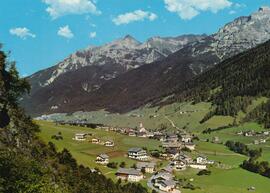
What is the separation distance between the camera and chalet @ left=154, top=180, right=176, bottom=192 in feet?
428

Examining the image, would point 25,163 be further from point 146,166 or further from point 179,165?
point 179,165

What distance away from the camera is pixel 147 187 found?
13450 cm

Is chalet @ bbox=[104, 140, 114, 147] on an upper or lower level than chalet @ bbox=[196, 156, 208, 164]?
upper

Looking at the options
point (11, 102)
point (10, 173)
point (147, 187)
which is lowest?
point (147, 187)

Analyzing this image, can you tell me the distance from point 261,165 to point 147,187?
164 ft

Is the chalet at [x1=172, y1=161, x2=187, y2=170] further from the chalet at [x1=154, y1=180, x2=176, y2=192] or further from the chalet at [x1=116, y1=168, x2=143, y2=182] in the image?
the chalet at [x1=154, y1=180, x2=176, y2=192]

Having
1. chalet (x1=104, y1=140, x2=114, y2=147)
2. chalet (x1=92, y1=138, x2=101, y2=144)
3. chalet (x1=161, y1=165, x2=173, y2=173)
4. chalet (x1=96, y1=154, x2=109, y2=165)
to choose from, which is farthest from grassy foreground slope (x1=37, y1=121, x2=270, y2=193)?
chalet (x1=92, y1=138, x2=101, y2=144)

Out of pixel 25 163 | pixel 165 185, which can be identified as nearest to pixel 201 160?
pixel 165 185

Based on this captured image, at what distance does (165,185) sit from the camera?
130875 mm

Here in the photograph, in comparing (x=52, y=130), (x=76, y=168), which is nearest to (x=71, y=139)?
(x=52, y=130)

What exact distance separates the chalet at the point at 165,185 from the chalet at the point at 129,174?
19.4 feet

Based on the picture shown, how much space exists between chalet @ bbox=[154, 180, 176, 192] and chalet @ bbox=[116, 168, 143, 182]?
5.93 m

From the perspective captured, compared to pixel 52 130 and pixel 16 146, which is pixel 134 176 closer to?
pixel 52 130

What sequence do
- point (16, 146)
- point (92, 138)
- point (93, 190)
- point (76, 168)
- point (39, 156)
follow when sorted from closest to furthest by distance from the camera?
1. point (16, 146)
2. point (39, 156)
3. point (93, 190)
4. point (76, 168)
5. point (92, 138)
